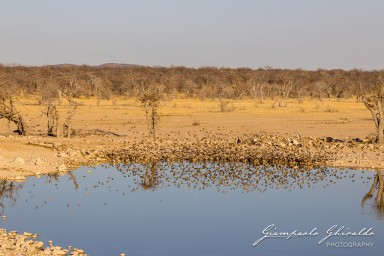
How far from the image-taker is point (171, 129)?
1264 inches

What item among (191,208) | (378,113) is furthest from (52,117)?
(191,208)

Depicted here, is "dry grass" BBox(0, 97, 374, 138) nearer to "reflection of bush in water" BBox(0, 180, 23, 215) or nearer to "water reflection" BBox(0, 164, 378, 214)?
"water reflection" BBox(0, 164, 378, 214)

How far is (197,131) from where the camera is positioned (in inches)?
1212

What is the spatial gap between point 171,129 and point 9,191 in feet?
49.7

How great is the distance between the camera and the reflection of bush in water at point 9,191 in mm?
16389

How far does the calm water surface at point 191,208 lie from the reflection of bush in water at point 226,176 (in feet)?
0.10

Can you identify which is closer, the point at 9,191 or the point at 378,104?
the point at 9,191

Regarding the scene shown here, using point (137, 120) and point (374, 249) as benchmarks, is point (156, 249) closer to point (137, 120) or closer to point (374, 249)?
point (374, 249)

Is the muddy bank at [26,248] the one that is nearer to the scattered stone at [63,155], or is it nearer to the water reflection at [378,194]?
the water reflection at [378,194]

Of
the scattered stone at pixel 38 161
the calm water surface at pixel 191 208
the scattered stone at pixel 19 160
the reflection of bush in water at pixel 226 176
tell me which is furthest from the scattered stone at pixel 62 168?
the reflection of bush in water at pixel 226 176

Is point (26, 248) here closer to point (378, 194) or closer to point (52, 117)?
point (378, 194)

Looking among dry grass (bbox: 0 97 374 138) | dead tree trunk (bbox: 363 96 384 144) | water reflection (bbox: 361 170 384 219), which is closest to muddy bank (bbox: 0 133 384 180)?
dead tree trunk (bbox: 363 96 384 144)

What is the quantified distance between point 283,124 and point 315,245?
22.7m

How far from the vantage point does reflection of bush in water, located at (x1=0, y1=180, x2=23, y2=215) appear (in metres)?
16.4
